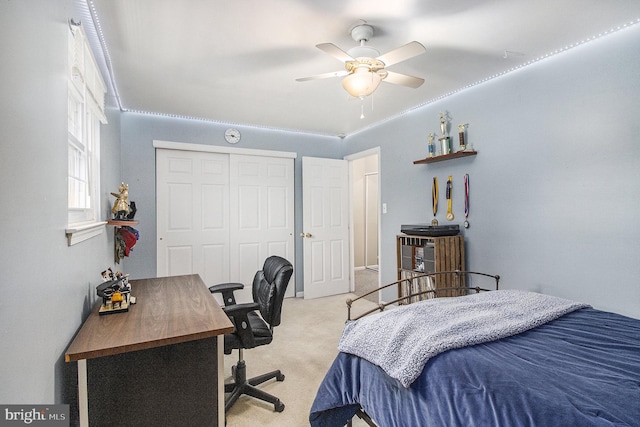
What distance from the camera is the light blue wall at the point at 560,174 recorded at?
207 centimetres

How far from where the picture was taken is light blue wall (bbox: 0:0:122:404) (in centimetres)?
82

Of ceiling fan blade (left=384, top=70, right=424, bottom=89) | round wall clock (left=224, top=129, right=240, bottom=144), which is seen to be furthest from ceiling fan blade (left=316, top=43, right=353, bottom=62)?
round wall clock (left=224, top=129, right=240, bottom=144)

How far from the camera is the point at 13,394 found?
0.82 meters

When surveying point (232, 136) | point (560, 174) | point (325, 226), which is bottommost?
point (325, 226)

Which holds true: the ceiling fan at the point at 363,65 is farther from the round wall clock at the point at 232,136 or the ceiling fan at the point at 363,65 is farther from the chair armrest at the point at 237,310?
the round wall clock at the point at 232,136

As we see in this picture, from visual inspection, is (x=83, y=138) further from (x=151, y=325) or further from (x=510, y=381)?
(x=510, y=381)

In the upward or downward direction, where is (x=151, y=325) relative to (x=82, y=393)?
upward

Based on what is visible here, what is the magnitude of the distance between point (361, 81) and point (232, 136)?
8.52 feet

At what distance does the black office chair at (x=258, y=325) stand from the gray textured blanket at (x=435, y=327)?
2.07 ft

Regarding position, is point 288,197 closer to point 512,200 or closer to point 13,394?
point 512,200

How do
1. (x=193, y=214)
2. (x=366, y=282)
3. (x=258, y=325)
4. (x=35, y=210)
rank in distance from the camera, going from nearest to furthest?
(x=35, y=210) → (x=258, y=325) → (x=193, y=214) → (x=366, y=282)

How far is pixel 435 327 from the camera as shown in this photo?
4.65ft

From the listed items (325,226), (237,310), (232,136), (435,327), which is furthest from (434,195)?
(232,136)

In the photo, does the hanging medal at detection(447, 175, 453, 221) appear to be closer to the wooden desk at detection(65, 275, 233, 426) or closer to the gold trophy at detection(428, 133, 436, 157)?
the gold trophy at detection(428, 133, 436, 157)
